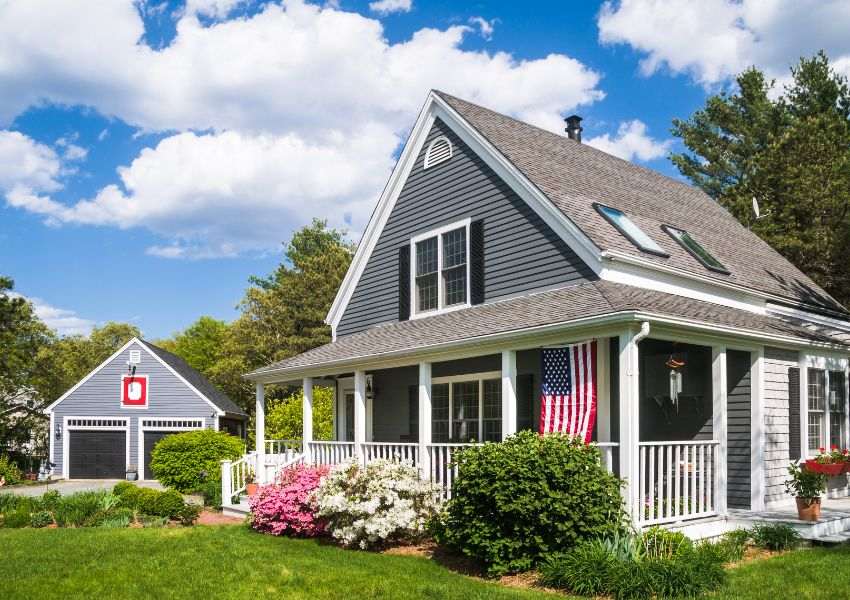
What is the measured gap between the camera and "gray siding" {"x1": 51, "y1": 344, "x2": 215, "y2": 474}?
115ft

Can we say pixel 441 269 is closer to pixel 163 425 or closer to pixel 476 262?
pixel 476 262

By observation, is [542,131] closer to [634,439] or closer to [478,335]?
[478,335]

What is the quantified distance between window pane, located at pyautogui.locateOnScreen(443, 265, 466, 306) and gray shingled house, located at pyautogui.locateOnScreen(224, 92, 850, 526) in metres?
0.05

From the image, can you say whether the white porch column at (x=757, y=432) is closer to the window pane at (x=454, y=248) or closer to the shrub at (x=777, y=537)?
the shrub at (x=777, y=537)

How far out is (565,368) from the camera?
1114 cm

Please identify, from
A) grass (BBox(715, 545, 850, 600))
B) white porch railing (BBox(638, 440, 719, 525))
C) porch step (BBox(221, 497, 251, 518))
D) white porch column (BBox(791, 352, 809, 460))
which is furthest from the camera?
porch step (BBox(221, 497, 251, 518))

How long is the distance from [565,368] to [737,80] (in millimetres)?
29396

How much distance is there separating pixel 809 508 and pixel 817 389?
144 inches

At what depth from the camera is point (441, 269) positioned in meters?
16.1

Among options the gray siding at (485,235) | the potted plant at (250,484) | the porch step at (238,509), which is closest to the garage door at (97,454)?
the potted plant at (250,484)

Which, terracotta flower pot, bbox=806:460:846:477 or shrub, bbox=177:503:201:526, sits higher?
terracotta flower pot, bbox=806:460:846:477

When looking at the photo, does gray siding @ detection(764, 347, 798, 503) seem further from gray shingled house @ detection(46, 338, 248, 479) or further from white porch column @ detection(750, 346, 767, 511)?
gray shingled house @ detection(46, 338, 248, 479)

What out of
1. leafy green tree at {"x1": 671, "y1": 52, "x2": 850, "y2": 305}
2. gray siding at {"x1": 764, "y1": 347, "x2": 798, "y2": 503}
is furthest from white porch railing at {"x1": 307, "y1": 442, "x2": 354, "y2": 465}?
leafy green tree at {"x1": 671, "y1": 52, "x2": 850, "y2": 305}

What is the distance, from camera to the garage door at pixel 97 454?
35.2 meters
